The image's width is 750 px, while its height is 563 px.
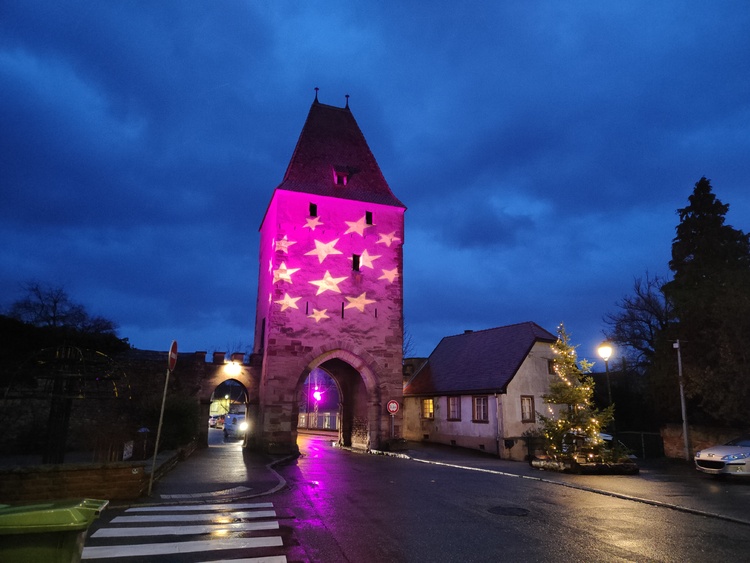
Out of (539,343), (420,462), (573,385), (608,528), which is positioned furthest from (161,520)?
(539,343)

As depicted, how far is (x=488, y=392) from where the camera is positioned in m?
25.6

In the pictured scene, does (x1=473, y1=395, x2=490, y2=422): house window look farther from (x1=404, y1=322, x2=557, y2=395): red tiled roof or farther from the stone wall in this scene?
the stone wall

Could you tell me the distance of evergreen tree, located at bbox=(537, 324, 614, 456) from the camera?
18000 mm

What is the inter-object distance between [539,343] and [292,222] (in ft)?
49.3

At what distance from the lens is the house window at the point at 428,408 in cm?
3102

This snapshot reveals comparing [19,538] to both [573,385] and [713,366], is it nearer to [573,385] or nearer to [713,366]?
[573,385]

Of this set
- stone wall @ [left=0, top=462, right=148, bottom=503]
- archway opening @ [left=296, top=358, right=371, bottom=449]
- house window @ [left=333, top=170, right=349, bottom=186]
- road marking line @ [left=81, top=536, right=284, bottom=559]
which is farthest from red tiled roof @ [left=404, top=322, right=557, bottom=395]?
road marking line @ [left=81, top=536, right=284, bottom=559]

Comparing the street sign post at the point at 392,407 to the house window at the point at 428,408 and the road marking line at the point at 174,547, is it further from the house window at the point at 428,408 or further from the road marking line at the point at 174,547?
the road marking line at the point at 174,547

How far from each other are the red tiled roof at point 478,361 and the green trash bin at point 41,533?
915 inches

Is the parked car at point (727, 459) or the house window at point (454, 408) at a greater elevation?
the house window at point (454, 408)

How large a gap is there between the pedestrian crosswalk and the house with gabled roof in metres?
17.8

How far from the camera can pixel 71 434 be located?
21.5 m

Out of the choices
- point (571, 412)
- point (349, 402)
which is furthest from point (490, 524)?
point (349, 402)

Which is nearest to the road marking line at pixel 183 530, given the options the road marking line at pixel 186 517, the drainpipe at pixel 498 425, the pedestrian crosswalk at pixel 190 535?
the pedestrian crosswalk at pixel 190 535
